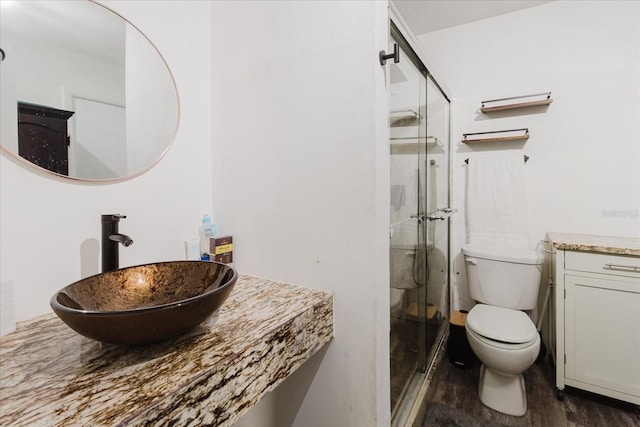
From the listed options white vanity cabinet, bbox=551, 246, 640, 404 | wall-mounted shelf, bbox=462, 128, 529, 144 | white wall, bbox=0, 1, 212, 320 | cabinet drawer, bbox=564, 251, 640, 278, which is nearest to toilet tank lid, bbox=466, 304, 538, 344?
white vanity cabinet, bbox=551, 246, 640, 404

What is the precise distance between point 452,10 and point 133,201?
7.78 feet

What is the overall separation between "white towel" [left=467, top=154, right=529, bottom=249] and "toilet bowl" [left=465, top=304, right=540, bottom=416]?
0.61 meters

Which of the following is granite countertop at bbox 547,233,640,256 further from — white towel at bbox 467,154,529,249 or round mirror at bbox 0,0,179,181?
round mirror at bbox 0,0,179,181

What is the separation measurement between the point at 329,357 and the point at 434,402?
106 cm

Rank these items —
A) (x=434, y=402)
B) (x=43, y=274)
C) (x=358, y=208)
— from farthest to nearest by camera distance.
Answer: (x=434, y=402), (x=358, y=208), (x=43, y=274)

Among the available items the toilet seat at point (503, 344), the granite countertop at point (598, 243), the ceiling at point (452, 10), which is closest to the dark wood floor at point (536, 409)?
the toilet seat at point (503, 344)

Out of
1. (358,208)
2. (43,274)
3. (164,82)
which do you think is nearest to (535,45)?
(358,208)

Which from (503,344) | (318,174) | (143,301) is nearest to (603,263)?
(503,344)

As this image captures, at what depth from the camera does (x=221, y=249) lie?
119 cm

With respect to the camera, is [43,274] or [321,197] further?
[321,197]

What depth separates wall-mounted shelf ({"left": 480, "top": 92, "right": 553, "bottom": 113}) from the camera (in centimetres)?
197

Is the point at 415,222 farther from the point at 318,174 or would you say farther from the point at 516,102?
the point at 516,102

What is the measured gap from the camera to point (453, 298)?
2.40 metres

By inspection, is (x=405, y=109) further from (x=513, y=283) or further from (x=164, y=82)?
(x=513, y=283)
